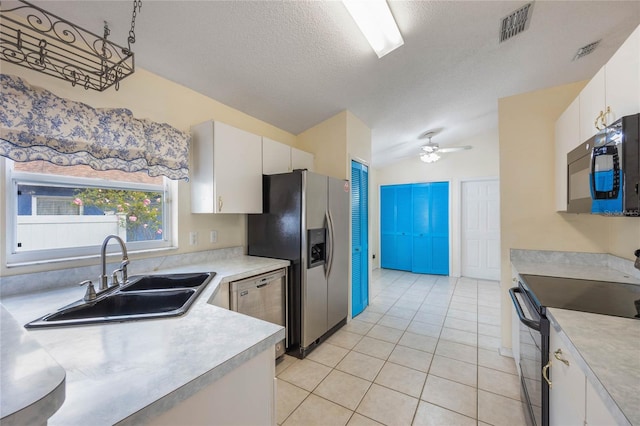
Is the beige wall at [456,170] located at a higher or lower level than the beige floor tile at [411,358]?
higher

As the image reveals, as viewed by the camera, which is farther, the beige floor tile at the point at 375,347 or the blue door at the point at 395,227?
the blue door at the point at 395,227

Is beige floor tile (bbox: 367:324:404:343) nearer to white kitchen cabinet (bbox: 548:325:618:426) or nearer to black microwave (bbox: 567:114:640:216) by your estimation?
white kitchen cabinet (bbox: 548:325:618:426)

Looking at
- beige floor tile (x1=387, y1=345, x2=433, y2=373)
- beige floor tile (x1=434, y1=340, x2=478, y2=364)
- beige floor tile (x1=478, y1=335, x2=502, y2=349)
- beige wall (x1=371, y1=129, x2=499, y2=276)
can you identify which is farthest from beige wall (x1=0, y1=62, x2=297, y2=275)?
beige wall (x1=371, y1=129, x2=499, y2=276)

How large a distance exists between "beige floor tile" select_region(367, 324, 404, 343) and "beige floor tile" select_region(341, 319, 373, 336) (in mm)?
58

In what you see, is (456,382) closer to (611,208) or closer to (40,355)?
(611,208)

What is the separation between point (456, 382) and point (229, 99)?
314cm

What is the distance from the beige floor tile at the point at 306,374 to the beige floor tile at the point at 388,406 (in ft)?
1.31

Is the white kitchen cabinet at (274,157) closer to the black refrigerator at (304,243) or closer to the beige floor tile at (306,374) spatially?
the black refrigerator at (304,243)

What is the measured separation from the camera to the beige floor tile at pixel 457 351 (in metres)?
2.38

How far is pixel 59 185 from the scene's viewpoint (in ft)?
5.52

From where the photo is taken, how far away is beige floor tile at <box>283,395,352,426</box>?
166 centimetres

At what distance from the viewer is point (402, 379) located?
2078 millimetres

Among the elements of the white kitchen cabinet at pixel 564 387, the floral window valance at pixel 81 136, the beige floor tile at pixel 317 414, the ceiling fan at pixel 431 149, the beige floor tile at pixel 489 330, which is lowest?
the beige floor tile at pixel 317 414

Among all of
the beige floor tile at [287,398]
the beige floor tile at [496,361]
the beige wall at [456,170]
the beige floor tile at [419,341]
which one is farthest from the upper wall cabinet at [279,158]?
the beige wall at [456,170]
